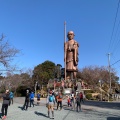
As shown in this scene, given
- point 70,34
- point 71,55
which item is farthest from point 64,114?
point 70,34

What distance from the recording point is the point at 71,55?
4000cm

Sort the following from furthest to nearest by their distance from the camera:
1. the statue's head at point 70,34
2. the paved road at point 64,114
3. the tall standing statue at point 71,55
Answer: the statue's head at point 70,34 < the tall standing statue at point 71,55 < the paved road at point 64,114

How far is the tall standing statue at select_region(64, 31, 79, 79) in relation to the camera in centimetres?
3913

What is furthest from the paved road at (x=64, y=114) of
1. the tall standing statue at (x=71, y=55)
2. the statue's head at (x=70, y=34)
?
the statue's head at (x=70, y=34)

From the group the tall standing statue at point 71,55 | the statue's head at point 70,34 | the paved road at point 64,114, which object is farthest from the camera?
the statue's head at point 70,34

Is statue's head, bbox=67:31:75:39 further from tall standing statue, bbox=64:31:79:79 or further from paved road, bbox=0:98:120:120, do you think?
paved road, bbox=0:98:120:120

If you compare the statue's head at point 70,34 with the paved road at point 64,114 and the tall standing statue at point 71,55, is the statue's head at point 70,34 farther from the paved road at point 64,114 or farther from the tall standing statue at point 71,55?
the paved road at point 64,114

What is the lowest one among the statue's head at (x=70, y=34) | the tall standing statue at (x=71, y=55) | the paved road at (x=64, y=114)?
the paved road at (x=64, y=114)

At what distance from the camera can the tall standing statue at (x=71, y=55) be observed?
128ft

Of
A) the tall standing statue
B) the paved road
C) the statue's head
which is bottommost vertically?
the paved road

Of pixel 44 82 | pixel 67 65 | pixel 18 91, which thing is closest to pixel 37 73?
pixel 44 82

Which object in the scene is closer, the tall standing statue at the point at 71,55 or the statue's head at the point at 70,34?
the tall standing statue at the point at 71,55

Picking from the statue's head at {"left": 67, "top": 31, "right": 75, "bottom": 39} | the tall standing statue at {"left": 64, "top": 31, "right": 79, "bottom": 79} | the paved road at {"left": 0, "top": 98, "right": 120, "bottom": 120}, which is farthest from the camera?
the statue's head at {"left": 67, "top": 31, "right": 75, "bottom": 39}

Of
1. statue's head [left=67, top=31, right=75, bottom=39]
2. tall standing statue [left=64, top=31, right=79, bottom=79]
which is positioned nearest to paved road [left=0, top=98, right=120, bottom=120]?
tall standing statue [left=64, top=31, right=79, bottom=79]
